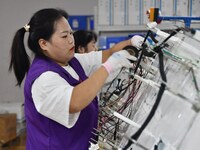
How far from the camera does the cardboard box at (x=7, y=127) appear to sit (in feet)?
10.5

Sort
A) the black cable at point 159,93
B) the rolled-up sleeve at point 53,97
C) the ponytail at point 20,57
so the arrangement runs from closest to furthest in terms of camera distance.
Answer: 1. the black cable at point 159,93
2. the rolled-up sleeve at point 53,97
3. the ponytail at point 20,57

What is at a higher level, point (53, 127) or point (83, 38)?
point (83, 38)

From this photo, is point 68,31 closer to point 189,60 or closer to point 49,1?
point 189,60

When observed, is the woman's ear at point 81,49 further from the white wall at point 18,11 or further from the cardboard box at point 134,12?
the white wall at point 18,11

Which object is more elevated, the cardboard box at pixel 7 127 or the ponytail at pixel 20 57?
the ponytail at pixel 20 57

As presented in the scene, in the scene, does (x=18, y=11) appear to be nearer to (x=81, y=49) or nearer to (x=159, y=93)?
(x=81, y=49)

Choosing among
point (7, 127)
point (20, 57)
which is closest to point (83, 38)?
point (20, 57)

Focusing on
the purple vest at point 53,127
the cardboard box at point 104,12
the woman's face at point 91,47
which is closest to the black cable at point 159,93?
the purple vest at point 53,127

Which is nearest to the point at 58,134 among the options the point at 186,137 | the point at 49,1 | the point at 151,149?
the point at 151,149

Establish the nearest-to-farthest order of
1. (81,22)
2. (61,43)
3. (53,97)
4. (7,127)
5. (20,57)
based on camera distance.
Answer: (53,97), (61,43), (20,57), (7,127), (81,22)

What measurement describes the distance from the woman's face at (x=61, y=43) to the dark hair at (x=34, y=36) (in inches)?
0.8

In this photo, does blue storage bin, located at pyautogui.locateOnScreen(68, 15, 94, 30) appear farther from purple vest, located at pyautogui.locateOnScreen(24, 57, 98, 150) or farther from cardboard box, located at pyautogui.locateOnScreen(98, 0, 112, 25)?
purple vest, located at pyautogui.locateOnScreen(24, 57, 98, 150)

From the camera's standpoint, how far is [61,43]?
1.20m

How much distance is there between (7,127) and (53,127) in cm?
221
